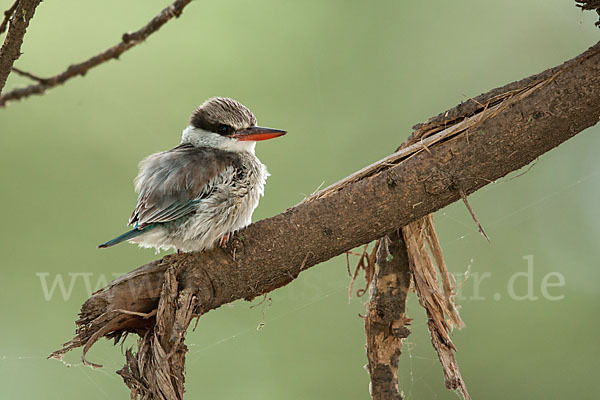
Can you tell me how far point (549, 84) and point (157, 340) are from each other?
4.03 feet

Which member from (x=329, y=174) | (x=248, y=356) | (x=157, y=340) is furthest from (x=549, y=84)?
(x=248, y=356)

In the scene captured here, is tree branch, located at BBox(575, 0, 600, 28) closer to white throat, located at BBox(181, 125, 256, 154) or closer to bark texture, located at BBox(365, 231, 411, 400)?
bark texture, located at BBox(365, 231, 411, 400)

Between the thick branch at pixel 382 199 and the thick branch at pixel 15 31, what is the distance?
2.35ft

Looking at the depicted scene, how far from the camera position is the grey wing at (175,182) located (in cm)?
237

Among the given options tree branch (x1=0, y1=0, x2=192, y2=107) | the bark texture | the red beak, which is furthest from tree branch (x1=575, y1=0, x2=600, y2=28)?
the red beak

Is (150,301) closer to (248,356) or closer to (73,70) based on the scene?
(73,70)

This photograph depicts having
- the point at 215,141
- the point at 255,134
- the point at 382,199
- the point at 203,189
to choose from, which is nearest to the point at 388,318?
the point at 382,199

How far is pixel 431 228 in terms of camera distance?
6.68 feet

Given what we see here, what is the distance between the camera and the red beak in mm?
2729

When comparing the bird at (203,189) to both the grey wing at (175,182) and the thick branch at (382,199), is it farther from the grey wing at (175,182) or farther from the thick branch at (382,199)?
the thick branch at (382,199)

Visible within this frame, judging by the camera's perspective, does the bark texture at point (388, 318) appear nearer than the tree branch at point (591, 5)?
No

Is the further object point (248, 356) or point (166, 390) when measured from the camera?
point (248, 356)

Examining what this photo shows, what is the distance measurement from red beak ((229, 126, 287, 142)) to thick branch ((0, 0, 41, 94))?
1380mm

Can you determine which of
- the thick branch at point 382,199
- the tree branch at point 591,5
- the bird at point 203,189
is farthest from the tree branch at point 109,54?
the tree branch at point 591,5
